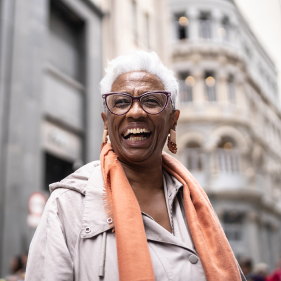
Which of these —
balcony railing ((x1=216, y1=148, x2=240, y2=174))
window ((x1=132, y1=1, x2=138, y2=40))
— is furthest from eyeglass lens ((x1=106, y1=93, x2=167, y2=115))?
balcony railing ((x1=216, y1=148, x2=240, y2=174))

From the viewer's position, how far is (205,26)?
26.5m

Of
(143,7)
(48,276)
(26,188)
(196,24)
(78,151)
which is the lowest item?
(48,276)

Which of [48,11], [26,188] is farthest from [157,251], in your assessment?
[48,11]

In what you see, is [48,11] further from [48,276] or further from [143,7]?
[48,276]

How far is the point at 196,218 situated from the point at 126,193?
16.2 inches

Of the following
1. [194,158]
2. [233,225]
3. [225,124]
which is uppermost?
[225,124]

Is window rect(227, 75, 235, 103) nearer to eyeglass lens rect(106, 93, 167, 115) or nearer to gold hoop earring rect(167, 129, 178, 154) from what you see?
gold hoop earring rect(167, 129, 178, 154)

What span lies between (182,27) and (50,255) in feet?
→ 86.0

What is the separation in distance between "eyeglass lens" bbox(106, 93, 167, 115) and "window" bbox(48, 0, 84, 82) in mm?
10023

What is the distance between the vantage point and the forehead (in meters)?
2.13

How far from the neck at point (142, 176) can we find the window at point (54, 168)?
30.3ft

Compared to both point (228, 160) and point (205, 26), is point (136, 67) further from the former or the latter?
point (205, 26)

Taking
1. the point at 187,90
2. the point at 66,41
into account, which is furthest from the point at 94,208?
the point at 187,90

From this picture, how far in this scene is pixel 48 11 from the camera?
11.8 meters
